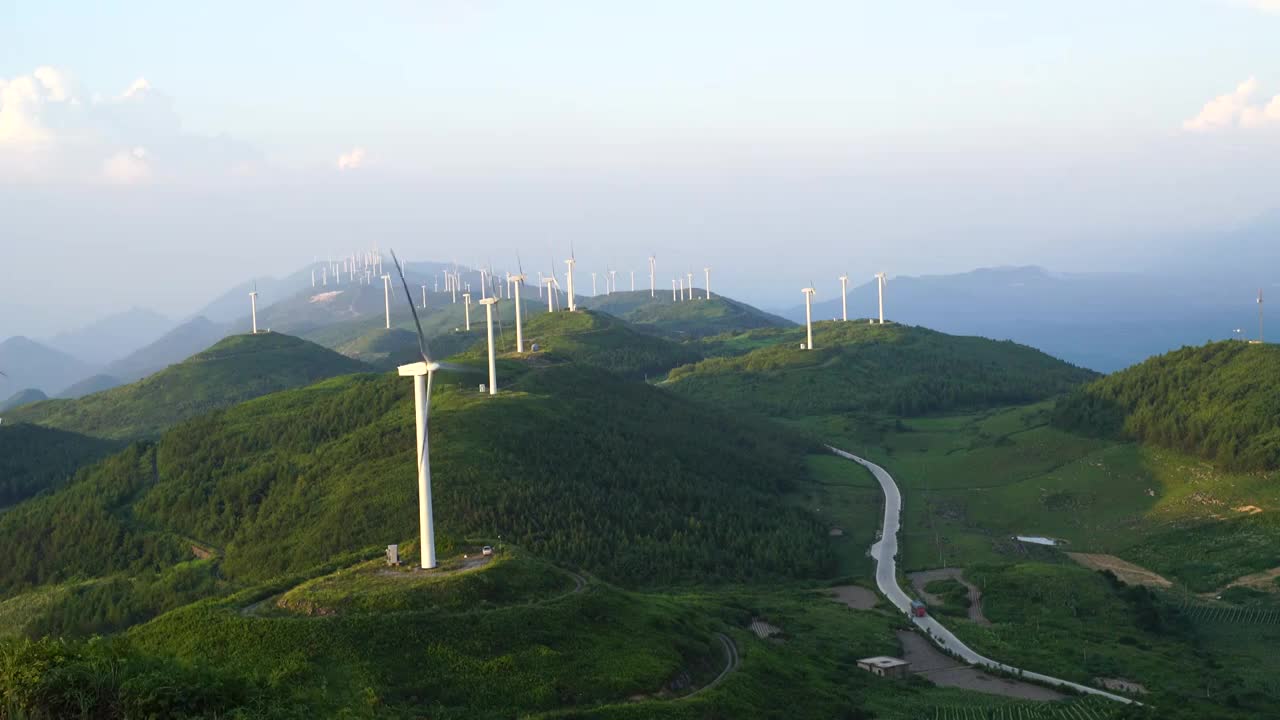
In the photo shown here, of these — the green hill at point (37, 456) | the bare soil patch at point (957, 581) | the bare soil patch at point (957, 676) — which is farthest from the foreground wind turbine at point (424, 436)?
the green hill at point (37, 456)

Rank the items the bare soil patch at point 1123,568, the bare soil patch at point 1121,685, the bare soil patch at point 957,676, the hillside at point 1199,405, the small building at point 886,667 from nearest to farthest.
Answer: the bare soil patch at point 957,676 < the bare soil patch at point 1121,685 < the small building at point 886,667 < the bare soil patch at point 1123,568 < the hillside at point 1199,405

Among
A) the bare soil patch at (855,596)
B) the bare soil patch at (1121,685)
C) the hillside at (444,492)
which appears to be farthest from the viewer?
the hillside at (444,492)

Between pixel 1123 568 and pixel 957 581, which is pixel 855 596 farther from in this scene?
pixel 1123 568

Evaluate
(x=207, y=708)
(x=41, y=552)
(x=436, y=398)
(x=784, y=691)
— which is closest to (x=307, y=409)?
(x=436, y=398)

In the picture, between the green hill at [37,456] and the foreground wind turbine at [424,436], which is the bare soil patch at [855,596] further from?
the green hill at [37,456]

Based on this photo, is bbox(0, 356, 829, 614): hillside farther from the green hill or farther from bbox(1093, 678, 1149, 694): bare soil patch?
bbox(1093, 678, 1149, 694): bare soil patch
